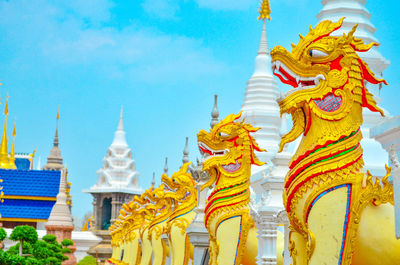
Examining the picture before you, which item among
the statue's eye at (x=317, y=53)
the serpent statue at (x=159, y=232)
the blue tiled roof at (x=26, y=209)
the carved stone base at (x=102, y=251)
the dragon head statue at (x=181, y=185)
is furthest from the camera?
the carved stone base at (x=102, y=251)

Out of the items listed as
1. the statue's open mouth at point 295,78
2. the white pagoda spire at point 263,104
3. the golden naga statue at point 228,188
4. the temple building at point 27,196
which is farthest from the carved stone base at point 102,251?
the statue's open mouth at point 295,78

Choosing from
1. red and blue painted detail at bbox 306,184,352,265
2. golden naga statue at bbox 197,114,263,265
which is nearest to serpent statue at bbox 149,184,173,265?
golden naga statue at bbox 197,114,263,265

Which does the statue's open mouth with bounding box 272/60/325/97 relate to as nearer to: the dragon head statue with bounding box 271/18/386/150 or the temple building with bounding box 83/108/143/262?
the dragon head statue with bounding box 271/18/386/150

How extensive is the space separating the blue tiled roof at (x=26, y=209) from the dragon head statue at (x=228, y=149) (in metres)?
42.7

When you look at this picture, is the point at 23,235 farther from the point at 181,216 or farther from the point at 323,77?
the point at 323,77

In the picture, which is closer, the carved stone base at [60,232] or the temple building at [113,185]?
the carved stone base at [60,232]

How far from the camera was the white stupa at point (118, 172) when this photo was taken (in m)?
77.7

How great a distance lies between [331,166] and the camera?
274 inches

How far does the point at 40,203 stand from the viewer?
5303 centimetres

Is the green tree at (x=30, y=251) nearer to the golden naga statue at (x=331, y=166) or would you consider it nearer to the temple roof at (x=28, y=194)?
the temple roof at (x=28, y=194)

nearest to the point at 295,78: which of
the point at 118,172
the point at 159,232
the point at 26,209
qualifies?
the point at 159,232

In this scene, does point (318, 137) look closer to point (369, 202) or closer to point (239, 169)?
point (369, 202)

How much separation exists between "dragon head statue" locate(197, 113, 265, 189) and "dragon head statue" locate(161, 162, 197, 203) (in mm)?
3292

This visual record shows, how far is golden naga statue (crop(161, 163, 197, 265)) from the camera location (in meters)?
13.7
